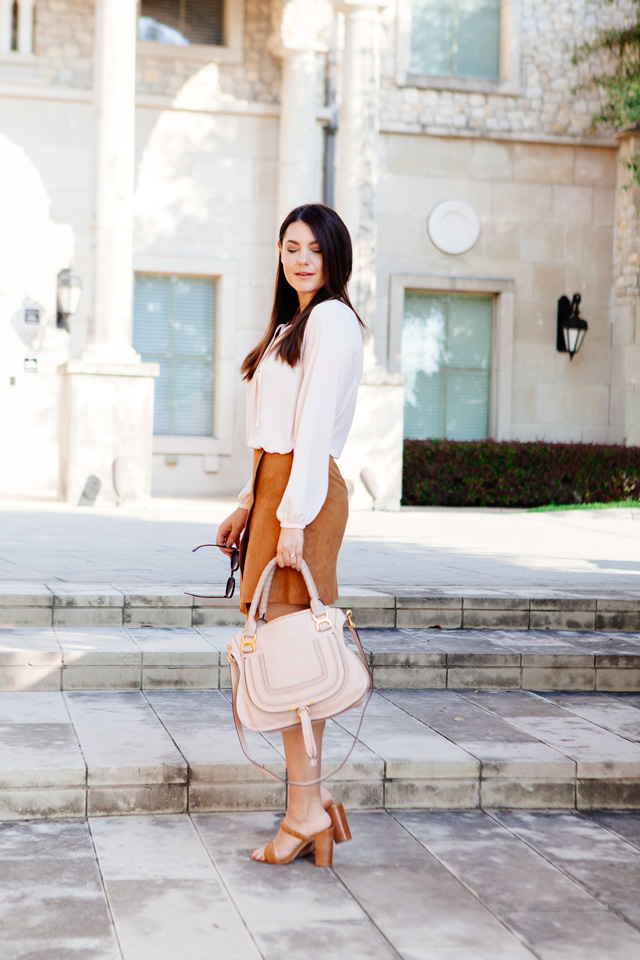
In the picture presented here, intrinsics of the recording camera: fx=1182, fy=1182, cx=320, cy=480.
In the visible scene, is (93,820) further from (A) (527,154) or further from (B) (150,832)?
(A) (527,154)

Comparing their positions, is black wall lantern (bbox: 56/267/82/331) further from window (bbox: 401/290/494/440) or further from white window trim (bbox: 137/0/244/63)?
window (bbox: 401/290/494/440)

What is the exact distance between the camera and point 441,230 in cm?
1697

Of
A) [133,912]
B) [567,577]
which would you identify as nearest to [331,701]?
[133,912]

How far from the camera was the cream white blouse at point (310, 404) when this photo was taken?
3215 mm

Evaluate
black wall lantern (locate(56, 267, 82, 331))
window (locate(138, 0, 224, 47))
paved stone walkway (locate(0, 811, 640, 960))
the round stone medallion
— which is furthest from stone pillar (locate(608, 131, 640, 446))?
paved stone walkway (locate(0, 811, 640, 960))

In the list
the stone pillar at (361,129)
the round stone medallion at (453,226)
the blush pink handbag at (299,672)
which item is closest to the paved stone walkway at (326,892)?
the blush pink handbag at (299,672)

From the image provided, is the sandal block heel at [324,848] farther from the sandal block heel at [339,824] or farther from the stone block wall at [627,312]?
the stone block wall at [627,312]

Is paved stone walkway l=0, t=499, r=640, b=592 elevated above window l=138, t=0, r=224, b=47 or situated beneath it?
situated beneath

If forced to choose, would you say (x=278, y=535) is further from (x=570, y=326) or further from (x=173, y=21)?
(x=173, y=21)

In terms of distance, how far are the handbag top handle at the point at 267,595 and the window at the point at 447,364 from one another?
Answer: 46.2 feet

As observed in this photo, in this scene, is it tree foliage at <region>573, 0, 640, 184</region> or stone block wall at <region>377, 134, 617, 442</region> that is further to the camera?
stone block wall at <region>377, 134, 617, 442</region>

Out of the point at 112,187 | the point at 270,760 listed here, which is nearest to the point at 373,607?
the point at 270,760

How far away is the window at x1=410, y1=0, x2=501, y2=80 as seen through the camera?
17.1 m

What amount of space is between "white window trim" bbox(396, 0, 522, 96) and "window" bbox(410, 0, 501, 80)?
0.47 feet
